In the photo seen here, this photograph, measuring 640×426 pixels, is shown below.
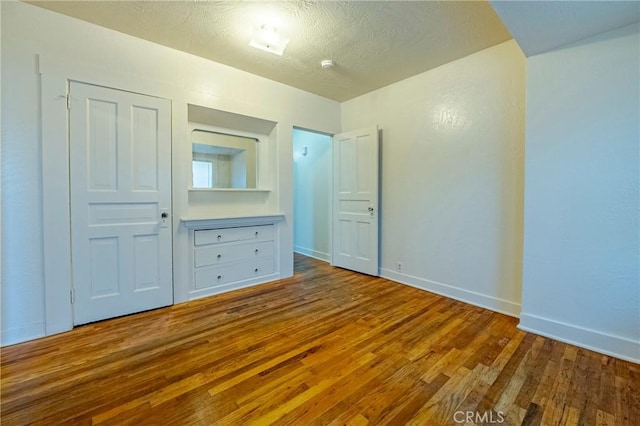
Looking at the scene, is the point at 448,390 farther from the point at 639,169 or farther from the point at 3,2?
the point at 3,2

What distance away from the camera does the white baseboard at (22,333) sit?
6.69 feet

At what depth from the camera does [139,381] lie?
5.40 ft

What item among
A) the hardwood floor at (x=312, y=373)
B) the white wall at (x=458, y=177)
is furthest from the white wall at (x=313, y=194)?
the hardwood floor at (x=312, y=373)

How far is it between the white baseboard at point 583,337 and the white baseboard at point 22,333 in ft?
12.9

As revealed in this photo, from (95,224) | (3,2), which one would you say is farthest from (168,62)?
(95,224)

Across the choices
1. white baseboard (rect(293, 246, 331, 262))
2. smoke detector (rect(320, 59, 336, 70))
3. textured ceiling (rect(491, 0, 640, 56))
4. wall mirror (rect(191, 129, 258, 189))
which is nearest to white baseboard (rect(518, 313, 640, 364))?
textured ceiling (rect(491, 0, 640, 56))

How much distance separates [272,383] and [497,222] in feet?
8.10

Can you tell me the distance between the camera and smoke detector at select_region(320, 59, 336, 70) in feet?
9.62

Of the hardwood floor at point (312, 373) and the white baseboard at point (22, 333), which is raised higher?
the white baseboard at point (22, 333)

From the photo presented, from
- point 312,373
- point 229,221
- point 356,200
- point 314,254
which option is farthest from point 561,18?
point 314,254

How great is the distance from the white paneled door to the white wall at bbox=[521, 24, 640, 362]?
334 cm

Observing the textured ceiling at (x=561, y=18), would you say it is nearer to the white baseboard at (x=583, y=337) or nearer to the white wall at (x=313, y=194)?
the white baseboard at (x=583, y=337)

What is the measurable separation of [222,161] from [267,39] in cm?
162

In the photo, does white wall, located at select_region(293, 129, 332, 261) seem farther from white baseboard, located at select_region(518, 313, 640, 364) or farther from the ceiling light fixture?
white baseboard, located at select_region(518, 313, 640, 364)
